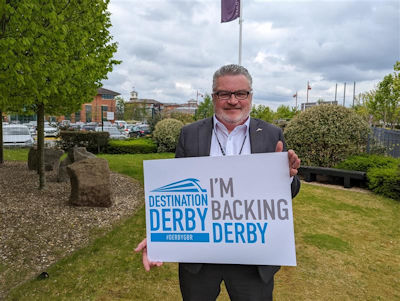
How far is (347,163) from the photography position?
885 centimetres

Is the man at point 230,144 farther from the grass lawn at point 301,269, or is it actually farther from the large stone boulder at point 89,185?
the large stone boulder at point 89,185

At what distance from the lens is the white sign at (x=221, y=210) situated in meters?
1.77

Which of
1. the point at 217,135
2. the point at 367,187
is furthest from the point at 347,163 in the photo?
the point at 217,135

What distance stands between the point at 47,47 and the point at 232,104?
4.13 meters

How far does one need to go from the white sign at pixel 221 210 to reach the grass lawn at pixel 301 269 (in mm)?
1767

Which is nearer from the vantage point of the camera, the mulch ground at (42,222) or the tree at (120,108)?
the mulch ground at (42,222)

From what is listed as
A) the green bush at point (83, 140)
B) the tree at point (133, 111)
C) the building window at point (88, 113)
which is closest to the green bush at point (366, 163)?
the green bush at point (83, 140)

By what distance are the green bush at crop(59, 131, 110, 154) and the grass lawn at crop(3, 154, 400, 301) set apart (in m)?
11.7

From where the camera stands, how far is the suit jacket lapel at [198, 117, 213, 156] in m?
2.02

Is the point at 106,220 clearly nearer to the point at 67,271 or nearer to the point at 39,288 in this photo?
the point at 67,271

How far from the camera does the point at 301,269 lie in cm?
386

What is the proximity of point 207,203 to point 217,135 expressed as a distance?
0.53 m

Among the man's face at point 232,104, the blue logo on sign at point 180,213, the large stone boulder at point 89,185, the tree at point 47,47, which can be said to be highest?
the tree at point 47,47

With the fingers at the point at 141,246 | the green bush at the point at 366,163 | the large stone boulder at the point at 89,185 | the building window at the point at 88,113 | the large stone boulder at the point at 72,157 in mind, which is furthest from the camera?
the building window at the point at 88,113
